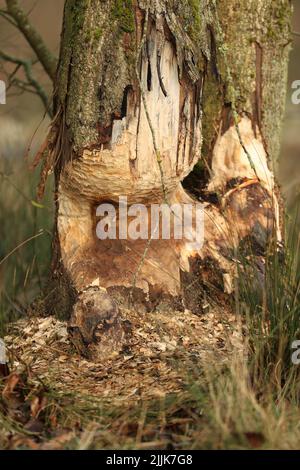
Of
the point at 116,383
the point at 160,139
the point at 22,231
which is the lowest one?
the point at 116,383

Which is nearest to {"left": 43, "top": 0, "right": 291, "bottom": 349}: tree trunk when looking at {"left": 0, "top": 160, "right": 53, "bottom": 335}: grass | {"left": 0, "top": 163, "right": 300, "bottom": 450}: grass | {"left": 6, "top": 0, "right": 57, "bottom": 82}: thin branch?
{"left": 0, "top": 163, "right": 300, "bottom": 450}: grass

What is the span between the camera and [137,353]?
8.95 feet

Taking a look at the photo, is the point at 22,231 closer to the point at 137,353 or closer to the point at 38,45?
the point at 38,45

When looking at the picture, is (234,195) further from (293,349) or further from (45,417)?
(45,417)

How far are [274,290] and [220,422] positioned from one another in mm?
632

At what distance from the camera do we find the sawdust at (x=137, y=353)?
8.31 ft

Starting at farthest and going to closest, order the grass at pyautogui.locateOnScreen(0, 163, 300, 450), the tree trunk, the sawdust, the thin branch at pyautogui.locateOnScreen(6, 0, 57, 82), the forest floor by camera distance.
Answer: the thin branch at pyautogui.locateOnScreen(6, 0, 57, 82)
the tree trunk
the sawdust
the forest floor
the grass at pyautogui.locateOnScreen(0, 163, 300, 450)

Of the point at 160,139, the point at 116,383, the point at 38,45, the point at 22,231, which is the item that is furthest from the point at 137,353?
the point at 38,45

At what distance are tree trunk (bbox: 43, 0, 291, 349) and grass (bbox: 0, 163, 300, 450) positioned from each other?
0.30 meters

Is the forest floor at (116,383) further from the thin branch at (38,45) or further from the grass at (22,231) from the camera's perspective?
the thin branch at (38,45)

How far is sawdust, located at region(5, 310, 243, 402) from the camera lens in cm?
253

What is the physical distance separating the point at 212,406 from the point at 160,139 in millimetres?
1002

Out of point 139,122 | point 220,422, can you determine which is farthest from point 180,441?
point 139,122

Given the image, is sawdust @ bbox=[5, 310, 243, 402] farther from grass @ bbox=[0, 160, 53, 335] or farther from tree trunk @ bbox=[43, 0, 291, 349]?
grass @ bbox=[0, 160, 53, 335]
